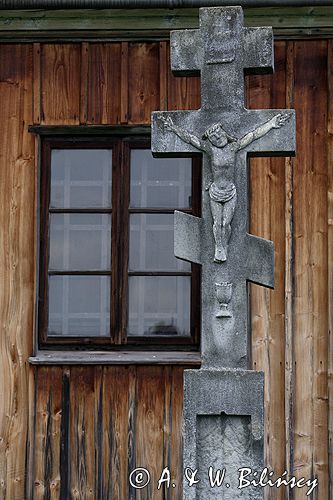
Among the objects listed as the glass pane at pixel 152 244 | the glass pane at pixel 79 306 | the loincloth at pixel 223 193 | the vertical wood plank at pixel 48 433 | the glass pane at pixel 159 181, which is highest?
the glass pane at pixel 159 181

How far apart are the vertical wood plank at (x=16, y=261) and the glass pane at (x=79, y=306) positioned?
0.21 m

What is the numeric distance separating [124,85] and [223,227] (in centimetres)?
196

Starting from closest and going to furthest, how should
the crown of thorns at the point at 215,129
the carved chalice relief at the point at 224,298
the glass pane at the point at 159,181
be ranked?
the carved chalice relief at the point at 224,298 < the crown of thorns at the point at 215,129 < the glass pane at the point at 159,181

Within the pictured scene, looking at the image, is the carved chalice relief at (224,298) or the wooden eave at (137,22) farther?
the wooden eave at (137,22)

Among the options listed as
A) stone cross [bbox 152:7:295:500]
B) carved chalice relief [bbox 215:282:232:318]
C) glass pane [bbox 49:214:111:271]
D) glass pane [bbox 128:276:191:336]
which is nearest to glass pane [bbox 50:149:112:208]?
glass pane [bbox 49:214:111:271]

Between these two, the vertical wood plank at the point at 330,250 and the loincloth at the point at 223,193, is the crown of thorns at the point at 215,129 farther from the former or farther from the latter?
the vertical wood plank at the point at 330,250

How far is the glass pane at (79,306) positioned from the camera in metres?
8.07

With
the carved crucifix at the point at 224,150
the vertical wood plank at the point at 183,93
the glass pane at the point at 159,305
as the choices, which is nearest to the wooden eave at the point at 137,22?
the vertical wood plank at the point at 183,93

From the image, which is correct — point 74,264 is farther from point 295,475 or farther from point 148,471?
point 295,475

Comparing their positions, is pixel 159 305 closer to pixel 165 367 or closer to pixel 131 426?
pixel 165 367

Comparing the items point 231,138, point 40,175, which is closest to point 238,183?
point 231,138

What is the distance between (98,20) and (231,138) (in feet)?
6.16

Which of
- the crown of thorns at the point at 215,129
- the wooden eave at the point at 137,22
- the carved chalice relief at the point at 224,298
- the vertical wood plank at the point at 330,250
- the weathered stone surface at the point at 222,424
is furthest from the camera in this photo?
the wooden eave at the point at 137,22

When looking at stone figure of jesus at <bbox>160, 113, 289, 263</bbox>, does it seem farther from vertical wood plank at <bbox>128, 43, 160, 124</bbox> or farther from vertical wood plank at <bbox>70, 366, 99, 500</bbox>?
vertical wood plank at <bbox>70, 366, 99, 500</bbox>
